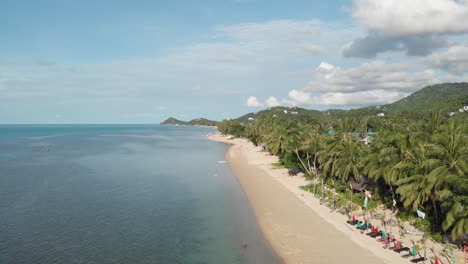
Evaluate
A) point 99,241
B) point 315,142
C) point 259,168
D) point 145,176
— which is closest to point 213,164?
point 259,168

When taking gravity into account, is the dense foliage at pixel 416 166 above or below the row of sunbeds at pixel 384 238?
above

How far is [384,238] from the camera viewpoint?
2414 cm

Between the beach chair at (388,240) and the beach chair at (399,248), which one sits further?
the beach chair at (388,240)

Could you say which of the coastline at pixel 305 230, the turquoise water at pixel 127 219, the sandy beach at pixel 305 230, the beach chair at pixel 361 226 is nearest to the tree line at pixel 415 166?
the beach chair at pixel 361 226

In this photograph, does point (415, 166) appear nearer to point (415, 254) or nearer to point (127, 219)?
point (415, 254)

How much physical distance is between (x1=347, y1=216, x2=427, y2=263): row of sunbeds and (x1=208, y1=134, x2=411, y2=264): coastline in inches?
18.1

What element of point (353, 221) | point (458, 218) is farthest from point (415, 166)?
point (353, 221)

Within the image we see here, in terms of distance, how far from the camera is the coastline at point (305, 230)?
22547mm

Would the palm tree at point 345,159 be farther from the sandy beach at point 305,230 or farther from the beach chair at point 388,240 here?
the beach chair at point 388,240

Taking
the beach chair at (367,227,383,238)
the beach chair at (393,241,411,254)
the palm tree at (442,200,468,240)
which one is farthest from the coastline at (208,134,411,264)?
the palm tree at (442,200,468,240)

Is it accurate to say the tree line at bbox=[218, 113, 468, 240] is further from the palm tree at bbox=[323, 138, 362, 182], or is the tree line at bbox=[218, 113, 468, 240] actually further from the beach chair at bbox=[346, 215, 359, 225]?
the beach chair at bbox=[346, 215, 359, 225]

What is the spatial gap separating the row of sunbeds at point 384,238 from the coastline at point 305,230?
46cm

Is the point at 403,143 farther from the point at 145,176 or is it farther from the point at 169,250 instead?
the point at 145,176

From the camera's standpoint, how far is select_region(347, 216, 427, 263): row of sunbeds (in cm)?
2159
